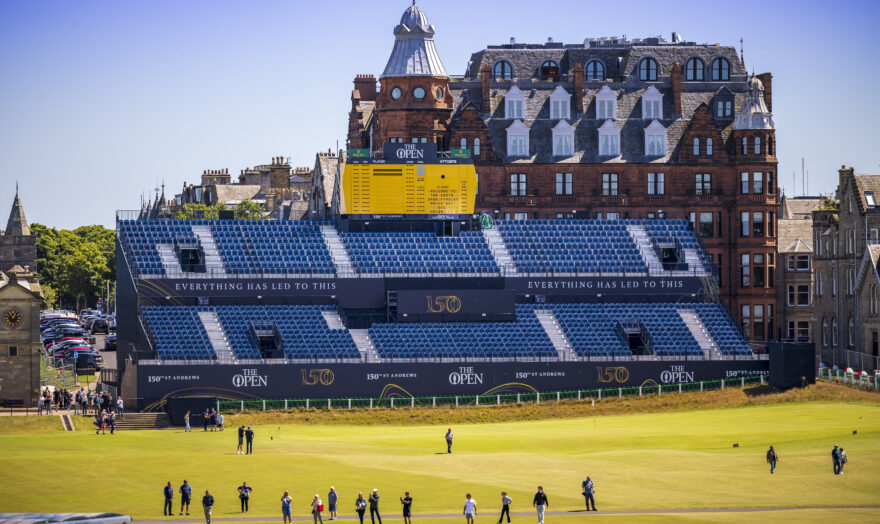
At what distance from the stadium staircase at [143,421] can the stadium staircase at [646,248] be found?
1376 inches

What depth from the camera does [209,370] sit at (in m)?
95.2

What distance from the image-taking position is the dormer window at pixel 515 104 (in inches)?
4751

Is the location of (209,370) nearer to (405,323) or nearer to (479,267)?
(405,323)

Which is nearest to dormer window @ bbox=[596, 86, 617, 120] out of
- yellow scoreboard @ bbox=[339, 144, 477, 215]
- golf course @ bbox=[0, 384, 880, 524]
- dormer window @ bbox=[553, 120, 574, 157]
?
dormer window @ bbox=[553, 120, 574, 157]

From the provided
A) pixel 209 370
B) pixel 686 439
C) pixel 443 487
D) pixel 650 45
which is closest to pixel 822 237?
pixel 650 45

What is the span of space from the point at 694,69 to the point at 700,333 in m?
28.6

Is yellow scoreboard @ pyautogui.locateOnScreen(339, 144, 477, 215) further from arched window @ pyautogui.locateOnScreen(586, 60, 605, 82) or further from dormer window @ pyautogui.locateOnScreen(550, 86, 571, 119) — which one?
arched window @ pyautogui.locateOnScreen(586, 60, 605, 82)

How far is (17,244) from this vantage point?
557 feet

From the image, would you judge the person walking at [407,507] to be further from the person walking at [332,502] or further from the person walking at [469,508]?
the person walking at [332,502]

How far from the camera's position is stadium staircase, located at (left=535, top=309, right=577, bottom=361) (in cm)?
10062

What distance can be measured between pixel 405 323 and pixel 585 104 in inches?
1154

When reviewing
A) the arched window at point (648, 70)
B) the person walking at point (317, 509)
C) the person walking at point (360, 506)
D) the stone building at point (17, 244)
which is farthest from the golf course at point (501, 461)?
the stone building at point (17, 244)

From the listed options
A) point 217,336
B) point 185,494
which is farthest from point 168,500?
point 217,336

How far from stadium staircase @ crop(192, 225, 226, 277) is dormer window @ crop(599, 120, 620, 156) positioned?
32162 mm
